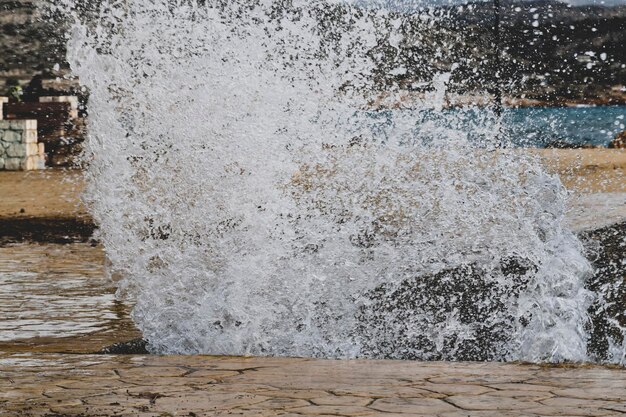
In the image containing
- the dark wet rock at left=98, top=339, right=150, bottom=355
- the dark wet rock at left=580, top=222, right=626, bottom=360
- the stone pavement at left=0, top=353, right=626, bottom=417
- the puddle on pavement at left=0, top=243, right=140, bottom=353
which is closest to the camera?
the stone pavement at left=0, top=353, right=626, bottom=417

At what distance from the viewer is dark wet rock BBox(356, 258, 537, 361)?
5.29m

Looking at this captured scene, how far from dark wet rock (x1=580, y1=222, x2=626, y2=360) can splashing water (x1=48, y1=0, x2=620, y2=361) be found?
0.17m

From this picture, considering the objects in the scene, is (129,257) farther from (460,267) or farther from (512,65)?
(512,65)

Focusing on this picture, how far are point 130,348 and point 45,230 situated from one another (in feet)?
19.2

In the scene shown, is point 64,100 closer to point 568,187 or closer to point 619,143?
point 568,187

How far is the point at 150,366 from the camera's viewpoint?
4.34 m

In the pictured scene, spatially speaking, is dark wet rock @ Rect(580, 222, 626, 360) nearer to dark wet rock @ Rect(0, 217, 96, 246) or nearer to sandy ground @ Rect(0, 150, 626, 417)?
sandy ground @ Rect(0, 150, 626, 417)

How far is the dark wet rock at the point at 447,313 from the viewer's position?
5293 mm

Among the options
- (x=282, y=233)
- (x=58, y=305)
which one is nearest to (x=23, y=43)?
(x=58, y=305)

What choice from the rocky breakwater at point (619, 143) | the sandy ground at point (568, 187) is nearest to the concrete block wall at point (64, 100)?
the sandy ground at point (568, 187)

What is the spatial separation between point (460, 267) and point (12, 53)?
49383mm

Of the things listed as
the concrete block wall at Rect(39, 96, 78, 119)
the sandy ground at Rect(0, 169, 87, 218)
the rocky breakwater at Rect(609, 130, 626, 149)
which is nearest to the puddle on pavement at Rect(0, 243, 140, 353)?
the sandy ground at Rect(0, 169, 87, 218)

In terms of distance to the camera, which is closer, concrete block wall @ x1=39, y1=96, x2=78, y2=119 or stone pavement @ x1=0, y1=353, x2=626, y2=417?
stone pavement @ x1=0, y1=353, x2=626, y2=417

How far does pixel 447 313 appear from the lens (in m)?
5.91
